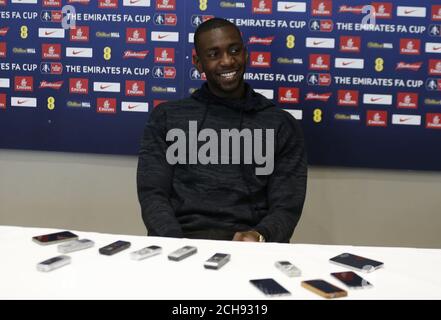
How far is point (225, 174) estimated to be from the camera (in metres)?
1.83

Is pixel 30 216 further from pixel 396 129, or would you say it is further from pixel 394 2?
pixel 394 2

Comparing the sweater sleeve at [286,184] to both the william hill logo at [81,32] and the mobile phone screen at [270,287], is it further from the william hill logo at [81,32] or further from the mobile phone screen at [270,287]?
the william hill logo at [81,32]

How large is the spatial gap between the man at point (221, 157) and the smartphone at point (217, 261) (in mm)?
587

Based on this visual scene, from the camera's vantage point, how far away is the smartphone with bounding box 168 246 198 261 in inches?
44.4

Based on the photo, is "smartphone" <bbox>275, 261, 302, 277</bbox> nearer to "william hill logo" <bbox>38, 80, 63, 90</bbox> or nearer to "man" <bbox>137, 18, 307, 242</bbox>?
"man" <bbox>137, 18, 307, 242</bbox>

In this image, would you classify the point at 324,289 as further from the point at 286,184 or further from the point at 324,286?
the point at 286,184

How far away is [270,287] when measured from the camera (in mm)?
987

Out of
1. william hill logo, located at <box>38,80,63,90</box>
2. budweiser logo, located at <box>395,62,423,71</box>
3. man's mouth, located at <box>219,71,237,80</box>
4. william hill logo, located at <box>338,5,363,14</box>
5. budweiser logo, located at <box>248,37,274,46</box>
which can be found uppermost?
william hill logo, located at <box>338,5,363,14</box>

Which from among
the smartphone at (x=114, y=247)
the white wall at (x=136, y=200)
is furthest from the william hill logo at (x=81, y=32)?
the smartphone at (x=114, y=247)

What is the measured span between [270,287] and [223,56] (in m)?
1.09

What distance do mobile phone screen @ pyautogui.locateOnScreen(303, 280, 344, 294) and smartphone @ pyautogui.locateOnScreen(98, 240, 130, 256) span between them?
0.45 metres

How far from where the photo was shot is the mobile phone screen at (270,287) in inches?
37.9

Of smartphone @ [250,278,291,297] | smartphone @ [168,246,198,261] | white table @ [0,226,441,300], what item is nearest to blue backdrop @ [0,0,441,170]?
white table @ [0,226,441,300]

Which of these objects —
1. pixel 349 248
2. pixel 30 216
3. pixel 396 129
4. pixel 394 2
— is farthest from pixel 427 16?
pixel 30 216
